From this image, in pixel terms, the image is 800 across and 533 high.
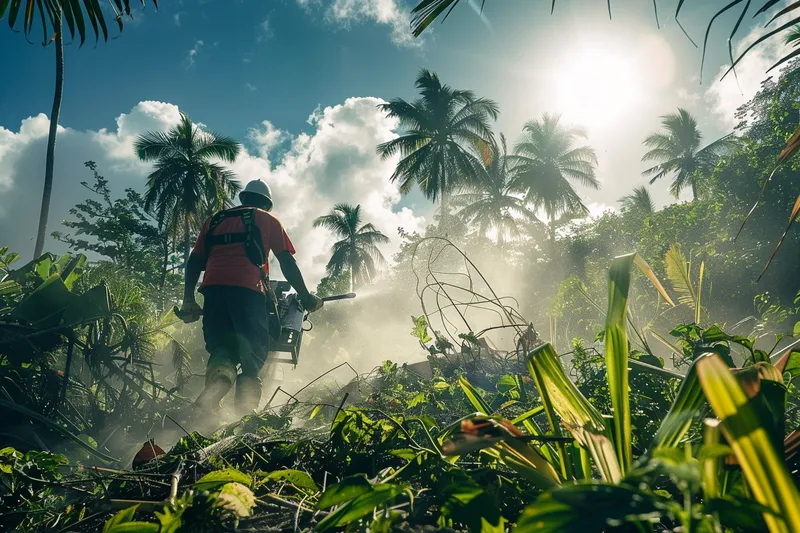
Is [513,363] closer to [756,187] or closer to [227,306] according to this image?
[227,306]

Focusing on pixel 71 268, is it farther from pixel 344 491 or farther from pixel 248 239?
pixel 344 491

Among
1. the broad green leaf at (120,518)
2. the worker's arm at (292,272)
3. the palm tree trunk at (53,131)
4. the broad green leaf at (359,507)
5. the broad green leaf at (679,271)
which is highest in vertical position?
the palm tree trunk at (53,131)

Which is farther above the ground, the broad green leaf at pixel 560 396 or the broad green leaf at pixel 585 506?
the broad green leaf at pixel 560 396

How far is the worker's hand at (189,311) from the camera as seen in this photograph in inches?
139

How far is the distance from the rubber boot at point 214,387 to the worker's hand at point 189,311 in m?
0.71

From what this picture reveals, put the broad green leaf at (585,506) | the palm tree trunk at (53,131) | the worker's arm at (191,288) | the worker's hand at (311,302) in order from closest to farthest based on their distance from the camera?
the broad green leaf at (585,506), the worker's arm at (191,288), the worker's hand at (311,302), the palm tree trunk at (53,131)

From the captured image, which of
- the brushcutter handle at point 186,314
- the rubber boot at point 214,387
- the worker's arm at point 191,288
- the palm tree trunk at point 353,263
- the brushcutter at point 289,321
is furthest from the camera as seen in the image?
the palm tree trunk at point 353,263

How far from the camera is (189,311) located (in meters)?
3.57

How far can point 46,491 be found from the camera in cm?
90

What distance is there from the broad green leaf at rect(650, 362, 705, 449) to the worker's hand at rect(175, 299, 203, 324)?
11.9 ft

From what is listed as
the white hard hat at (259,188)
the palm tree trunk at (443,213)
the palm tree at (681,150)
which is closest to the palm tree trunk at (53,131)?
the white hard hat at (259,188)

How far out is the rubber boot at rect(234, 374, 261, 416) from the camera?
3201mm

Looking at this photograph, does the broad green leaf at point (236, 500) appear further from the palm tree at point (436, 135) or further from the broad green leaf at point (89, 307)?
the palm tree at point (436, 135)

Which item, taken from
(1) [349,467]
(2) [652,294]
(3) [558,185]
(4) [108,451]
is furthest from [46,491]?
(3) [558,185]
